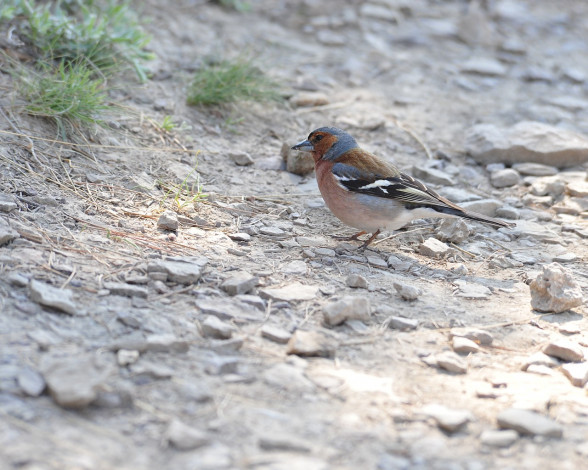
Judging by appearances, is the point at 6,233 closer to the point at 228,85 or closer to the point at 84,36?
the point at 84,36

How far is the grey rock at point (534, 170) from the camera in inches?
245

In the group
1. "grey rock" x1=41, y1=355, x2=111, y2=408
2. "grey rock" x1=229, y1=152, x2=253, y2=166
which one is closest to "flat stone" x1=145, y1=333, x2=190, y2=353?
"grey rock" x1=41, y1=355, x2=111, y2=408

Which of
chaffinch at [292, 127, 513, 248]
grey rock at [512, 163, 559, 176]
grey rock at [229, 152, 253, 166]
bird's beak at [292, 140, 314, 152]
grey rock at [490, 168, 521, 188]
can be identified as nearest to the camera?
chaffinch at [292, 127, 513, 248]

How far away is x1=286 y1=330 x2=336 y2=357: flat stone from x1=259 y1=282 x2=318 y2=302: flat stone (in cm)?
39

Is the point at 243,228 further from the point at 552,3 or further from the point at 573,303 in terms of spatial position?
the point at 552,3

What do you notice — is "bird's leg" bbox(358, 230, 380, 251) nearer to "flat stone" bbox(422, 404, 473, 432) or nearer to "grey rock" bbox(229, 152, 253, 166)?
"grey rock" bbox(229, 152, 253, 166)

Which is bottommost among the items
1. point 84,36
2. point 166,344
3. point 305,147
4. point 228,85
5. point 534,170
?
point 534,170

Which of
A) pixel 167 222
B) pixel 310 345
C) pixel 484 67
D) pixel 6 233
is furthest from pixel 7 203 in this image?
pixel 484 67

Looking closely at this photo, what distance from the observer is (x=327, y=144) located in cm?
523

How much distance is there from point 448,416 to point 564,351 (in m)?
1.00

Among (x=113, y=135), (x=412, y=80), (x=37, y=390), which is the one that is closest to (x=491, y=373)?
(x=37, y=390)

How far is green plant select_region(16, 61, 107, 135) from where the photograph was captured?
197 inches

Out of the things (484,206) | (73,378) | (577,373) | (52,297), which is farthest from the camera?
(484,206)

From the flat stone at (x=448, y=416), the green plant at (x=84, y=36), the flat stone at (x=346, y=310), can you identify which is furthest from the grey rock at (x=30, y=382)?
the green plant at (x=84, y=36)
